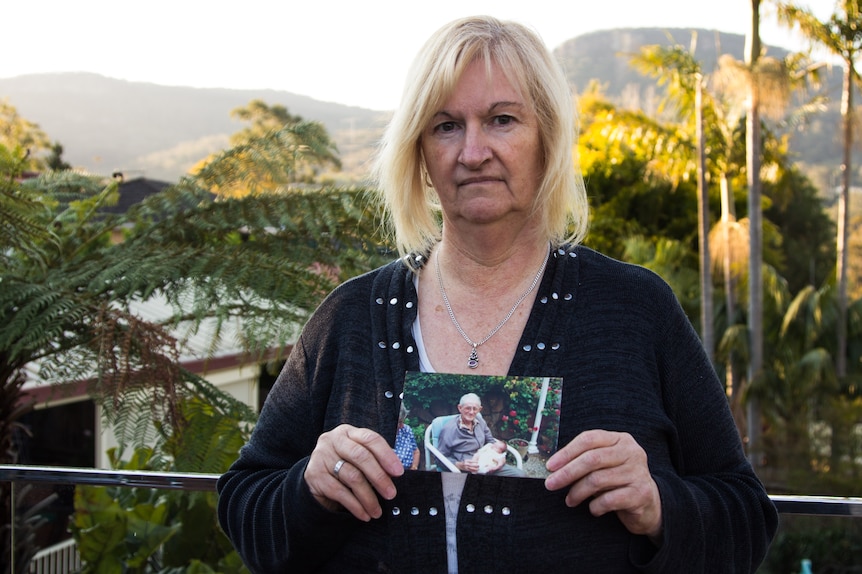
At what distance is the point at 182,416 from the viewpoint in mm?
3039

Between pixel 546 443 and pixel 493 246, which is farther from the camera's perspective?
pixel 493 246

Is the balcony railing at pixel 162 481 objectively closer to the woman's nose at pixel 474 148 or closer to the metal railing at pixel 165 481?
the metal railing at pixel 165 481

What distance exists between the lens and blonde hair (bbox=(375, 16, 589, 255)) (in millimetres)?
1568

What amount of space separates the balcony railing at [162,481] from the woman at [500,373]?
1.52 ft

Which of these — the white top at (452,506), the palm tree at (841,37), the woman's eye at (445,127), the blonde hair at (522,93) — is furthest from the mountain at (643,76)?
the white top at (452,506)

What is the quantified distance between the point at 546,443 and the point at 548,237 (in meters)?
0.48

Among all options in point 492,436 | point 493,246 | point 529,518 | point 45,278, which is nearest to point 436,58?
point 493,246

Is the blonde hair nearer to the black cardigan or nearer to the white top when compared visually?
the black cardigan

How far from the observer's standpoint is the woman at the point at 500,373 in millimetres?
1417

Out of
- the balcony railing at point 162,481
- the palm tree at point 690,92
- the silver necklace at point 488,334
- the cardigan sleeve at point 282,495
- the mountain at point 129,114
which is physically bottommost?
the balcony railing at point 162,481

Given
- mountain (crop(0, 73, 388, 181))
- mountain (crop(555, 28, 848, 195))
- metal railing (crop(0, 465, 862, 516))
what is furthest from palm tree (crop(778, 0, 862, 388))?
mountain (crop(0, 73, 388, 181))

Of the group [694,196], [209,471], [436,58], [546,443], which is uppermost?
[694,196]

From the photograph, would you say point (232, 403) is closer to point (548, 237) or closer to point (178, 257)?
point (178, 257)

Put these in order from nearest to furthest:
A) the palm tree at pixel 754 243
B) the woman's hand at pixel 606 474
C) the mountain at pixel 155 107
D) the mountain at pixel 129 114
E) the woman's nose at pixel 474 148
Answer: the woman's hand at pixel 606 474 < the woman's nose at pixel 474 148 < the palm tree at pixel 754 243 < the mountain at pixel 155 107 < the mountain at pixel 129 114
